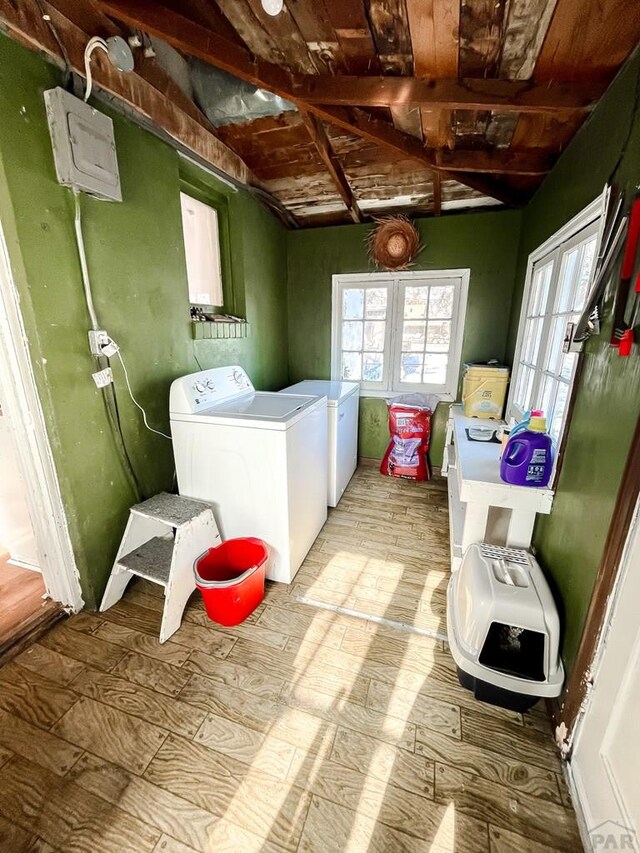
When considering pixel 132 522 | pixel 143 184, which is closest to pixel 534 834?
pixel 132 522

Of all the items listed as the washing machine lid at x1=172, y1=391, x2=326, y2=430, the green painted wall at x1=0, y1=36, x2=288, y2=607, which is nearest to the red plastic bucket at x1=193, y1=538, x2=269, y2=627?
the green painted wall at x1=0, y1=36, x2=288, y2=607

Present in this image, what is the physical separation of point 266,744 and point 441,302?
121 inches

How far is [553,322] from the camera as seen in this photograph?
1781 millimetres

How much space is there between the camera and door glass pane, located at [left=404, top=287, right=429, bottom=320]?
2.97 metres

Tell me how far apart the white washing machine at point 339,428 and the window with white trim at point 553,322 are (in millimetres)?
1201

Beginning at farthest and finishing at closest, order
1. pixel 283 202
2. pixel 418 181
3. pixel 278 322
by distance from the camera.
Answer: pixel 278 322
pixel 283 202
pixel 418 181

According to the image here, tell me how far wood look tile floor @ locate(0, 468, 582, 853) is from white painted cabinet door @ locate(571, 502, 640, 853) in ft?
0.52

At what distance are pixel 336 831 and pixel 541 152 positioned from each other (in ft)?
9.71

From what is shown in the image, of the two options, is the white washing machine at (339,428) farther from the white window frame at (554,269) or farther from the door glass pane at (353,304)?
the white window frame at (554,269)

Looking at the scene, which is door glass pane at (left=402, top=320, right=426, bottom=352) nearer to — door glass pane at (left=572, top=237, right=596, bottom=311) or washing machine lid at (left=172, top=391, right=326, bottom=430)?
washing machine lid at (left=172, top=391, right=326, bottom=430)

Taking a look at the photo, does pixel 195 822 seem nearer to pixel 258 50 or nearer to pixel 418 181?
pixel 258 50

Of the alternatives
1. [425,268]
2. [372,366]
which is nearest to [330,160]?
[425,268]

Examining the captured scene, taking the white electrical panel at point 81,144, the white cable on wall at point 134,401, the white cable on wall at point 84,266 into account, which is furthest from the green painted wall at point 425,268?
the white cable on wall at point 84,266

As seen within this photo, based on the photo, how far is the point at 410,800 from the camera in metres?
1.02
